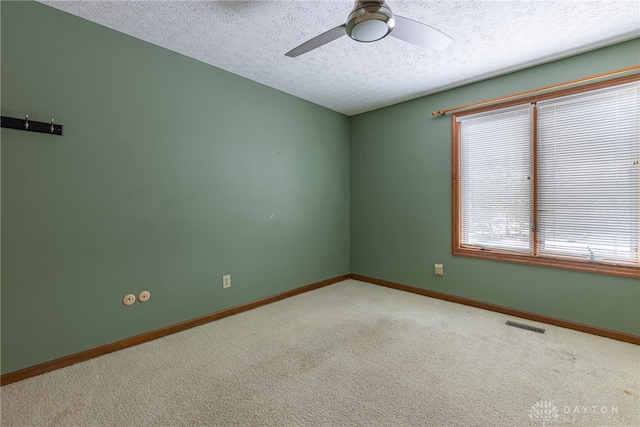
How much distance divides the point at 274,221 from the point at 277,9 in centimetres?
203

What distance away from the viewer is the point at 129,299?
2.23 metres

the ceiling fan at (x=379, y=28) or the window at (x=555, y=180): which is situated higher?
the ceiling fan at (x=379, y=28)

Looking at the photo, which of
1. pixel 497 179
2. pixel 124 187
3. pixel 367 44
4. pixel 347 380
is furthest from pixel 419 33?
pixel 124 187

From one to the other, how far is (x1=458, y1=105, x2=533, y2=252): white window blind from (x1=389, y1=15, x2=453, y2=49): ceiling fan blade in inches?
65.1

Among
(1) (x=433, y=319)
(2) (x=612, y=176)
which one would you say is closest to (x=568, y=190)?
(2) (x=612, y=176)

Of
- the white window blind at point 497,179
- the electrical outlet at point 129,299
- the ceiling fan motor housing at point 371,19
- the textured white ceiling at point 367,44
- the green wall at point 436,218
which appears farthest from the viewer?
the white window blind at point 497,179

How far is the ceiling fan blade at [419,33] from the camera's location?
1.53m

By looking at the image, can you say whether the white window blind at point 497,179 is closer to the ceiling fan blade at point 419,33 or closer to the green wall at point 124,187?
the ceiling fan blade at point 419,33

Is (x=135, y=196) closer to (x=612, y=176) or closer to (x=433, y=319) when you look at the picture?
(x=433, y=319)

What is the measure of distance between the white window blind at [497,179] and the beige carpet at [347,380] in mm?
914

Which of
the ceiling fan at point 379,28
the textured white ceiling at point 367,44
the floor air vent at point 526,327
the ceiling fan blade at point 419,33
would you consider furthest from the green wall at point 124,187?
the floor air vent at point 526,327

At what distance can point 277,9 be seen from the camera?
1.89 m

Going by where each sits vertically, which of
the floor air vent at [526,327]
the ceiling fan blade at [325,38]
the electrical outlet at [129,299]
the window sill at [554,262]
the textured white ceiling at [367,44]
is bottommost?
the floor air vent at [526,327]

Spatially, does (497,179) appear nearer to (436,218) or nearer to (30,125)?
(436,218)
